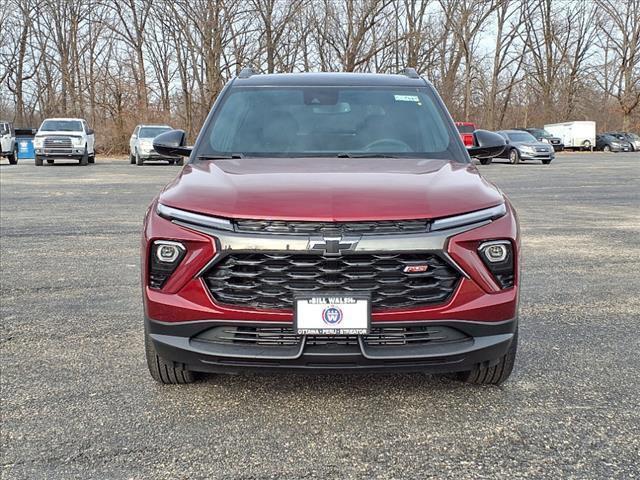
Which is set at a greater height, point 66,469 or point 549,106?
point 549,106

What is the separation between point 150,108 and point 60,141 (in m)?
13.0

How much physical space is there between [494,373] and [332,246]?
1.16 meters

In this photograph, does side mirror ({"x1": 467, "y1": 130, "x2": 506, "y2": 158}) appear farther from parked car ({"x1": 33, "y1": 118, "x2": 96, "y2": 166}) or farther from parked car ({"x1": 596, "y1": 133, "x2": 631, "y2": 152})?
parked car ({"x1": 596, "y1": 133, "x2": 631, "y2": 152})

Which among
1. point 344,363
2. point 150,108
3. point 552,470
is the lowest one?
point 552,470

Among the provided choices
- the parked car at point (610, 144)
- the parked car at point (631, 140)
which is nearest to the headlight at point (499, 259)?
the parked car at point (610, 144)

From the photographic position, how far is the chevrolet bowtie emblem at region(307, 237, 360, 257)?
2.51m

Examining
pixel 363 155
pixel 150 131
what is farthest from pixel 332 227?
pixel 150 131

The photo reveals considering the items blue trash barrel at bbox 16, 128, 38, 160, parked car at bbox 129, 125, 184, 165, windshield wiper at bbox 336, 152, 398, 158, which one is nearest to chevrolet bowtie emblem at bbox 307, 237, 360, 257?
windshield wiper at bbox 336, 152, 398, 158

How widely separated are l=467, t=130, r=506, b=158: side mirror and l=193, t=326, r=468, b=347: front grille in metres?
2.03

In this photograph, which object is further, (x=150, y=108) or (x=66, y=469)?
(x=150, y=108)

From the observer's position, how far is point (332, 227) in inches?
100

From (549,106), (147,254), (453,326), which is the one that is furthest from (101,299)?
(549,106)

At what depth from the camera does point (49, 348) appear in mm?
3750

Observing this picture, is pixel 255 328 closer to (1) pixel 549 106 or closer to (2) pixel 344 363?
(2) pixel 344 363
